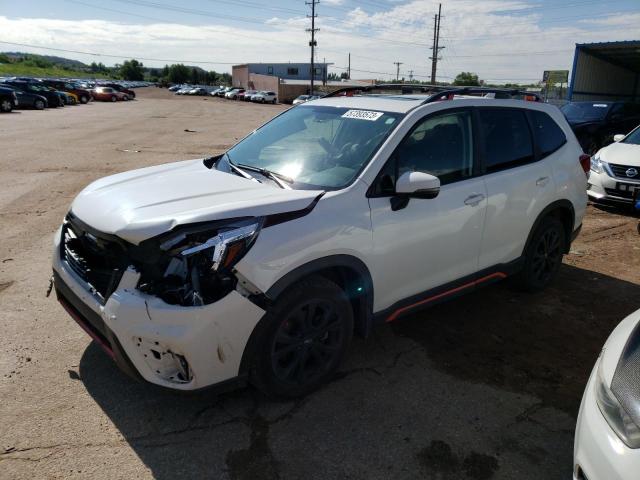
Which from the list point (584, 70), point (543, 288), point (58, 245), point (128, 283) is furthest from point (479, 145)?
point (584, 70)

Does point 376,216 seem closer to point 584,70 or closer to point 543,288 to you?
point 543,288

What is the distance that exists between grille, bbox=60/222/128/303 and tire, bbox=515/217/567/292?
11.1 ft

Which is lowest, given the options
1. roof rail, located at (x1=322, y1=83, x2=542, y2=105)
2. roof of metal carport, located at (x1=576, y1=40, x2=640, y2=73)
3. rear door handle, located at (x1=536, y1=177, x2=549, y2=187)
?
rear door handle, located at (x1=536, y1=177, x2=549, y2=187)

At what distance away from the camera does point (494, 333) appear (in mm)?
3953

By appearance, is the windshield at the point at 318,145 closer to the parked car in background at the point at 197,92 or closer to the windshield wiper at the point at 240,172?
the windshield wiper at the point at 240,172

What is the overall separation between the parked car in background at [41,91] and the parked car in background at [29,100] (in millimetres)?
504

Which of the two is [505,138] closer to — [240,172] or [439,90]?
[439,90]

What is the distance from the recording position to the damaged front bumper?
239 cm

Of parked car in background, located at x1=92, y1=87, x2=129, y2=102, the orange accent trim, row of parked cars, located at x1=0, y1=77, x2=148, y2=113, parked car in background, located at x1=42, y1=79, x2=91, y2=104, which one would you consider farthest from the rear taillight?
parked car in background, located at x1=92, y1=87, x2=129, y2=102

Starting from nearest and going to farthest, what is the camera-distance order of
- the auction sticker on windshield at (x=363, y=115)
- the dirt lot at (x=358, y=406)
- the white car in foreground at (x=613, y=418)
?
the white car in foreground at (x=613, y=418)
the dirt lot at (x=358, y=406)
the auction sticker on windshield at (x=363, y=115)

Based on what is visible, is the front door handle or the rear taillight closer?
the front door handle

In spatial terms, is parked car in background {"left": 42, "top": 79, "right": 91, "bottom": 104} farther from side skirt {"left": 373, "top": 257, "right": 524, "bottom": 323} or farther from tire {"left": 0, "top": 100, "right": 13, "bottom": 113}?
side skirt {"left": 373, "top": 257, "right": 524, "bottom": 323}

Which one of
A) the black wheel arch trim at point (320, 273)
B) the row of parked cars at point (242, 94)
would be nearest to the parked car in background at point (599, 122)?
the black wheel arch trim at point (320, 273)

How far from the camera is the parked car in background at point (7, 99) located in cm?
2434
